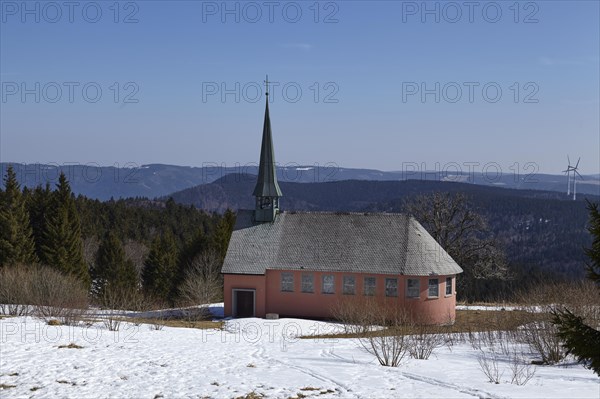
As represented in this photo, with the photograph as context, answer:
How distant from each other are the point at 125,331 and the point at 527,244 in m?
171

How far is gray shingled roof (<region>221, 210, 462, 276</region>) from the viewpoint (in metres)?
37.4

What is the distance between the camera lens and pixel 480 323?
32906 mm

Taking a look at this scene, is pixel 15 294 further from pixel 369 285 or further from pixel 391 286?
pixel 391 286

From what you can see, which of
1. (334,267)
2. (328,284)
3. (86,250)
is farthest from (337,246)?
(86,250)

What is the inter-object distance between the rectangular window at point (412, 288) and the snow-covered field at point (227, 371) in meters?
10.3

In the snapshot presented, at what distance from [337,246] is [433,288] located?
6.49 m

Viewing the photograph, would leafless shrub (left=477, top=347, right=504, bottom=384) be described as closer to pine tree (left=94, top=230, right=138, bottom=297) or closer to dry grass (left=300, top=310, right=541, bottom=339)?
dry grass (left=300, top=310, right=541, bottom=339)

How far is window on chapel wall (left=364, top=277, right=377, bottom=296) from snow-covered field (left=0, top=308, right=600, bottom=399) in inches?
426

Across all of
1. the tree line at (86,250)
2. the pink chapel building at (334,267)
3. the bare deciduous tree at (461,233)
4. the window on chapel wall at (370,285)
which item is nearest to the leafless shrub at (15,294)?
the pink chapel building at (334,267)

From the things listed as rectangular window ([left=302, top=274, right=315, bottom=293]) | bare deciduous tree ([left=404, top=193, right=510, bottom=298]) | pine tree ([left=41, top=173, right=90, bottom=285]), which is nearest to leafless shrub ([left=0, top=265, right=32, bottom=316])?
rectangular window ([left=302, top=274, right=315, bottom=293])

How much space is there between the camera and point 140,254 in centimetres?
8625

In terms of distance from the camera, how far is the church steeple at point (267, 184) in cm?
4131

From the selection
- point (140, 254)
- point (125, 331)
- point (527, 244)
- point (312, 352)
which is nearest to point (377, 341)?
point (312, 352)

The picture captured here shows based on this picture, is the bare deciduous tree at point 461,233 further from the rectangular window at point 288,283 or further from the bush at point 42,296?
the bush at point 42,296
